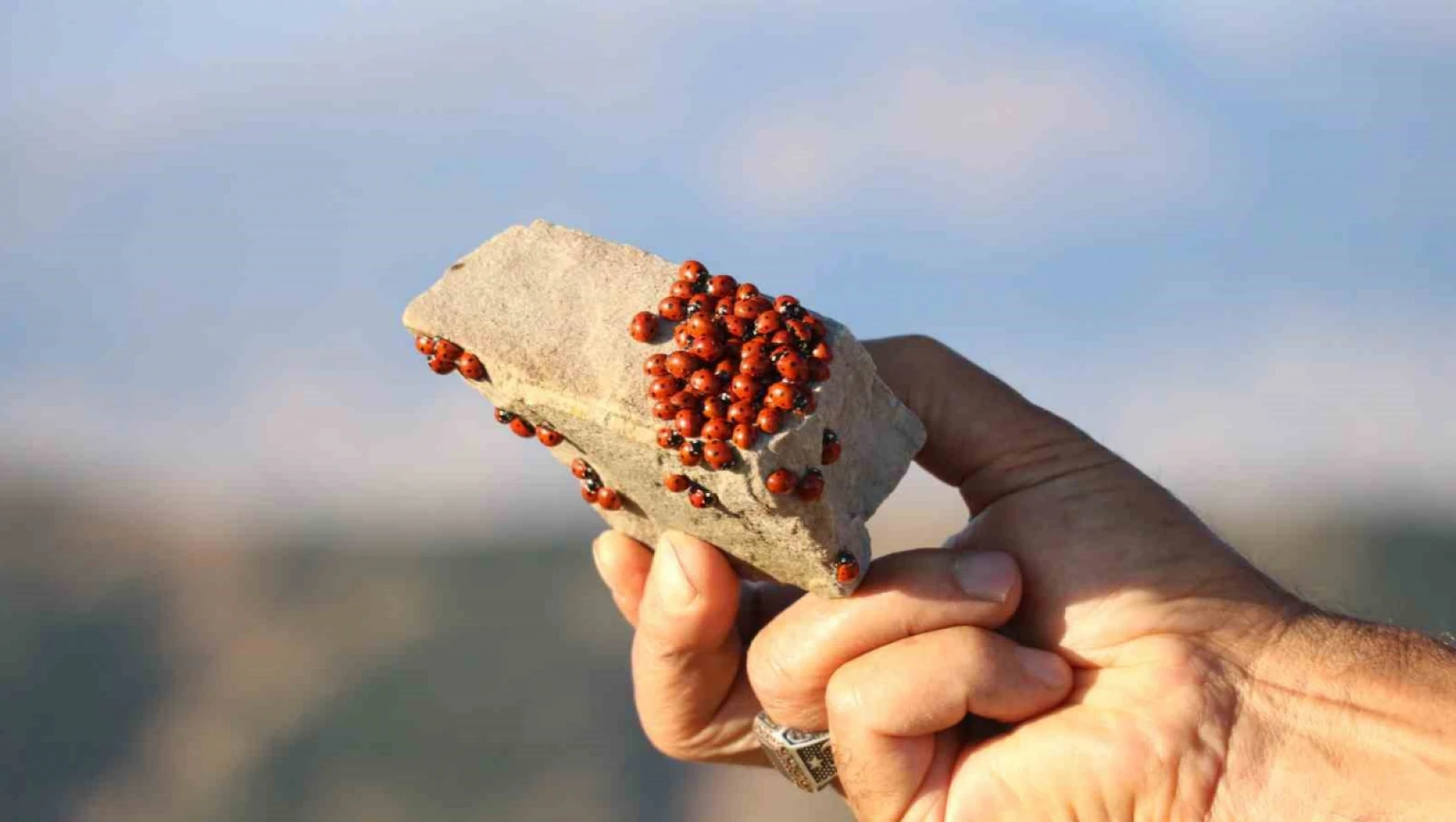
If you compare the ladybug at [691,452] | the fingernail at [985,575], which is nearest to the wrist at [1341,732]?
the fingernail at [985,575]

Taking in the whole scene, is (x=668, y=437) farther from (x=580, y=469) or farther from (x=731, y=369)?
(x=580, y=469)

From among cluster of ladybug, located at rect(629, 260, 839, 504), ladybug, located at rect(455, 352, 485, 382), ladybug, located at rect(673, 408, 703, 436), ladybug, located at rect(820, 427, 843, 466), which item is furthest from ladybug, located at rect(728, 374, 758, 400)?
ladybug, located at rect(455, 352, 485, 382)

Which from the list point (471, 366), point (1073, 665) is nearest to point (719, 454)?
point (471, 366)

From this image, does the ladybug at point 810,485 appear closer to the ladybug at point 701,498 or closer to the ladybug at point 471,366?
the ladybug at point 701,498

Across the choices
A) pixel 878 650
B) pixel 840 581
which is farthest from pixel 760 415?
pixel 878 650

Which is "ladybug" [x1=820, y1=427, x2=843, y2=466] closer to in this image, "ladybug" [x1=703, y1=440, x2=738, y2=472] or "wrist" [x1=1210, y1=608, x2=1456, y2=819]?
"ladybug" [x1=703, y1=440, x2=738, y2=472]

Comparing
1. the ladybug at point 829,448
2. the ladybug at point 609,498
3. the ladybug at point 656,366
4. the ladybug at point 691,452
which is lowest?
the ladybug at point 609,498
